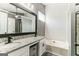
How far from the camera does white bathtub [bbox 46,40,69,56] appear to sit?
1494mm

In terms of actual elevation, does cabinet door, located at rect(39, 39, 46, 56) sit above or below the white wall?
below

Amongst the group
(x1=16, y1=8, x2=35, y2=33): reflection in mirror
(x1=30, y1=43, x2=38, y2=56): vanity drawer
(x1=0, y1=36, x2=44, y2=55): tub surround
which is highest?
(x1=16, y1=8, x2=35, y2=33): reflection in mirror

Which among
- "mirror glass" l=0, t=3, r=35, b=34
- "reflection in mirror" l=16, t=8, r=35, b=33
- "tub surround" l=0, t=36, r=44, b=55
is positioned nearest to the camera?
"tub surround" l=0, t=36, r=44, b=55

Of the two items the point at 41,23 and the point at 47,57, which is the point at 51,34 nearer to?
the point at 41,23

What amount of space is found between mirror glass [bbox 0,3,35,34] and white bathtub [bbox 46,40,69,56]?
0.39 m

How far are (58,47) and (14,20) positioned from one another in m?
0.84

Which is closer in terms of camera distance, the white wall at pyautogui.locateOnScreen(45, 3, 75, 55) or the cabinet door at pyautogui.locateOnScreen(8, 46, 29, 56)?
the cabinet door at pyautogui.locateOnScreen(8, 46, 29, 56)

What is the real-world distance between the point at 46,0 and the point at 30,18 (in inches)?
15.6

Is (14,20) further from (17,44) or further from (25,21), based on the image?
(17,44)

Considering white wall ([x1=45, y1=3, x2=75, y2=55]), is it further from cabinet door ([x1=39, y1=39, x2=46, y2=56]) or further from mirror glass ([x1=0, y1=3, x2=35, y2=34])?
mirror glass ([x1=0, y1=3, x2=35, y2=34])

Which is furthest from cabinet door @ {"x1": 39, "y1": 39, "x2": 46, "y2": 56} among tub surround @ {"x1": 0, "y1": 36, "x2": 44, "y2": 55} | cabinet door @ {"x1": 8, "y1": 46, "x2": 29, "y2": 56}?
cabinet door @ {"x1": 8, "y1": 46, "x2": 29, "y2": 56}

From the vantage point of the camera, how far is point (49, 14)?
154 centimetres

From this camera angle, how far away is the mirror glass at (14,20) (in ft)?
4.60

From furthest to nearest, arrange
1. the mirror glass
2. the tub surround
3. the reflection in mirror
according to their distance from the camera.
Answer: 1. the reflection in mirror
2. the mirror glass
3. the tub surround
